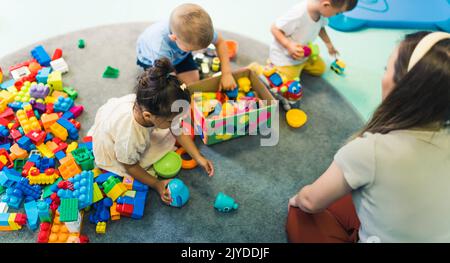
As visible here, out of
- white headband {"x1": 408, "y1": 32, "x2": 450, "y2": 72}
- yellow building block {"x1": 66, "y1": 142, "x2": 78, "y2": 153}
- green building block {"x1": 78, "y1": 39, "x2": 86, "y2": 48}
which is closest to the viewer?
white headband {"x1": 408, "y1": 32, "x2": 450, "y2": 72}

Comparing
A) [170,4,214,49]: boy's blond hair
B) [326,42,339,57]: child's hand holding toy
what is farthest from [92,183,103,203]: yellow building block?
[326,42,339,57]: child's hand holding toy

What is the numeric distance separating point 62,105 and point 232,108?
2.12 feet

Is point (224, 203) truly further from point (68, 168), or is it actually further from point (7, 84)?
point (7, 84)

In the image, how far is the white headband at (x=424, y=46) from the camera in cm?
67

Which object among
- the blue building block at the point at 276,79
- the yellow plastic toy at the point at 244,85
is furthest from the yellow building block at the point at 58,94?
the blue building block at the point at 276,79

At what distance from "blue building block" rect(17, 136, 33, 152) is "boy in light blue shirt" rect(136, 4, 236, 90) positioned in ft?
1.67

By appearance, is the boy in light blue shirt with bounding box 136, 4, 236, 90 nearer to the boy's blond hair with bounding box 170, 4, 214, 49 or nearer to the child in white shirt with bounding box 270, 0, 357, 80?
the boy's blond hair with bounding box 170, 4, 214, 49

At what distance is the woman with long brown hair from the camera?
676mm

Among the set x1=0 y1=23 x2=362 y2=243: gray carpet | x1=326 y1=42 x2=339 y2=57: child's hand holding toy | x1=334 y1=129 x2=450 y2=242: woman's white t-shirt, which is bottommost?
x1=0 y1=23 x2=362 y2=243: gray carpet

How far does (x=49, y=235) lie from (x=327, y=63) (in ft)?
4.59

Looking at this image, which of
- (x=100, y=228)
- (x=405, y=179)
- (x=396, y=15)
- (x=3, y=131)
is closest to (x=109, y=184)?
(x=100, y=228)

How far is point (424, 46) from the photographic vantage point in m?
0.67

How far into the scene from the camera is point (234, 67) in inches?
65.7
